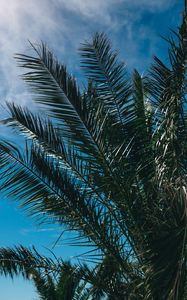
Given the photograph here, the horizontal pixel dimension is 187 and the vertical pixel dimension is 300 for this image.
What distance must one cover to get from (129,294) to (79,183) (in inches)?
66.6

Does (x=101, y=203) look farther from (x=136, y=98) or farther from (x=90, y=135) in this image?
(x=136, y=98)

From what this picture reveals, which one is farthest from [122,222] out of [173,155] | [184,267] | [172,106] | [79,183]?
[184,267]

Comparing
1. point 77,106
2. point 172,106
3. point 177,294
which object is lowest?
point 177,294

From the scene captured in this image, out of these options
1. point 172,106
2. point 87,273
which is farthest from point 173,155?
point 87,273

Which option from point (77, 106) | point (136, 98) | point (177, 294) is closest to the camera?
point (177, 294)

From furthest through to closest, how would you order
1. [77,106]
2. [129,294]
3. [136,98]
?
[136,98] → [77,106] → [129,294]

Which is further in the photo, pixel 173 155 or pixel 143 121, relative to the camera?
pixel 143 121

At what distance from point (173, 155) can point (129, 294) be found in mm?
1927

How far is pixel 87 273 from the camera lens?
675 cm

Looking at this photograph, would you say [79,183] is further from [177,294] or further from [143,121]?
[177,294]

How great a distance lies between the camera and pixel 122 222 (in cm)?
638

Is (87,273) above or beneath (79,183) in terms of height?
beneath

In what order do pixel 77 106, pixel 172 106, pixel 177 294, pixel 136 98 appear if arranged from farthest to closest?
1. pixel 136 98
2. pixel 77 106
3. pixel 172 106
4. pixel 177 294

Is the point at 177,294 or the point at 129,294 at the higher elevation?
the point at 129,294
